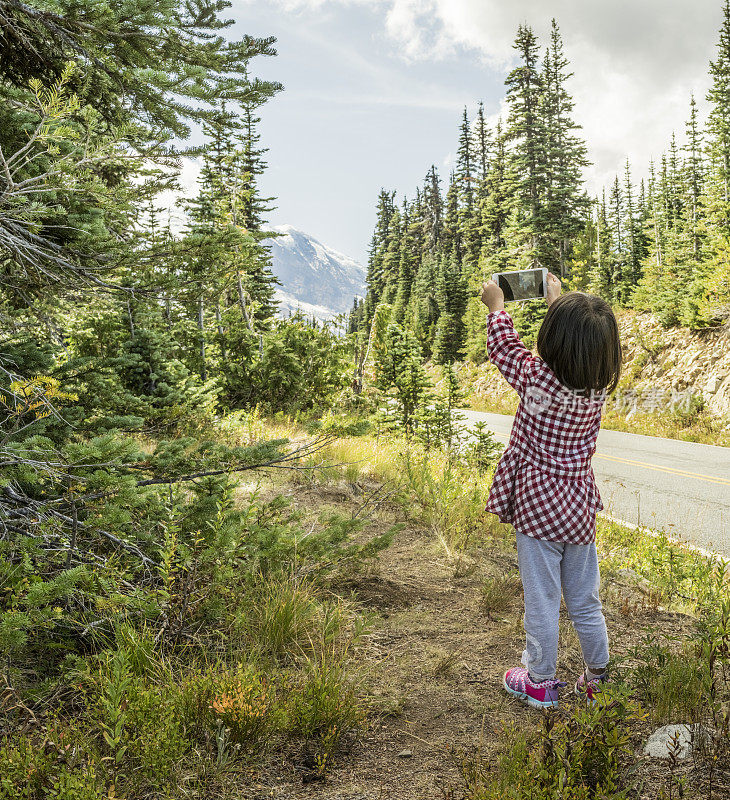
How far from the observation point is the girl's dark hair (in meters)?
2.46

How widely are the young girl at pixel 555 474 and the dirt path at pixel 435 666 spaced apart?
32cm

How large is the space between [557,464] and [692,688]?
1.24 metres

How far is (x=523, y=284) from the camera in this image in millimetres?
2834

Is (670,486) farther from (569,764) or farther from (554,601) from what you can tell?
(569,764)

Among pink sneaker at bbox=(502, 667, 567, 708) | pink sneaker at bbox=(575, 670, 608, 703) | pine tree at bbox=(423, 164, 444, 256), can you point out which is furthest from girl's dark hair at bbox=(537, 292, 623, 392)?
pine tree at bbox=(423, 164, 444, 256)

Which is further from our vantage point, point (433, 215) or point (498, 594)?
point (433, 215)

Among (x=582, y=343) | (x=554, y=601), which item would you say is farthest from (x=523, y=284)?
(x=554, y=601)

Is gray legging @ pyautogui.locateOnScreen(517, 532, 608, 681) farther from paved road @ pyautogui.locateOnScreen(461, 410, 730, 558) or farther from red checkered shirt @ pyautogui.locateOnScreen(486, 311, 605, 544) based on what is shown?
paved road @ pyautogui.locateOnScreen(461, 410, 730, 558)

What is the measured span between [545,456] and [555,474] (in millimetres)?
100

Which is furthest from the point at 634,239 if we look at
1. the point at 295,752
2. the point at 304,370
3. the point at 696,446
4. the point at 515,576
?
the point at 295,752

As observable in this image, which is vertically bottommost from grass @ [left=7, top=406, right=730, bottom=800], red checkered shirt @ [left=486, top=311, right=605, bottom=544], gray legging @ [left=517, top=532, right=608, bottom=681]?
grass @ [left=7, top=406, right=730, bottom=800]

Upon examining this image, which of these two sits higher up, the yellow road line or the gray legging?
the gray legging

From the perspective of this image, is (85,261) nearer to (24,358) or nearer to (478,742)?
(24,358)

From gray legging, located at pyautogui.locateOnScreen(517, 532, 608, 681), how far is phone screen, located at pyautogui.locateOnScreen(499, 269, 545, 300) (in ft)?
4.20
